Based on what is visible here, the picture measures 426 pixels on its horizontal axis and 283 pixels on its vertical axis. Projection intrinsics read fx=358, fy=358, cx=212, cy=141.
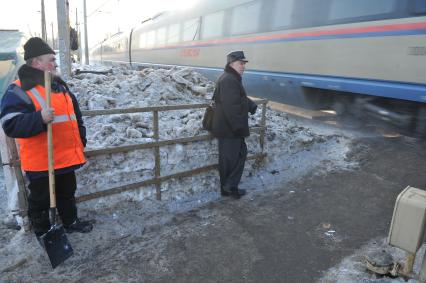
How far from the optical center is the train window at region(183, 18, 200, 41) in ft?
35.9

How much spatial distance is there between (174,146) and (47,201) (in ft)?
5.91

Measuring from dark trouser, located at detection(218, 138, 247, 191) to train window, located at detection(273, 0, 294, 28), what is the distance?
12.7 feet

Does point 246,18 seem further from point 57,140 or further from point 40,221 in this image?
point 40,221

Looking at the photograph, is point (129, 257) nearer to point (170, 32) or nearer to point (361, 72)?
point (361, 72)

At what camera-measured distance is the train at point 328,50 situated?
5.12 metres

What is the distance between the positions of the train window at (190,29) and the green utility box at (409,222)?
30.4 ft

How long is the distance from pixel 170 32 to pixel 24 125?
10.9 meters

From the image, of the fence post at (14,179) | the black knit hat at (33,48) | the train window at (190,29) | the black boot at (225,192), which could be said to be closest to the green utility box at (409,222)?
the black boot at (225,192)

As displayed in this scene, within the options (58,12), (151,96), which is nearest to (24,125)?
(151,96)

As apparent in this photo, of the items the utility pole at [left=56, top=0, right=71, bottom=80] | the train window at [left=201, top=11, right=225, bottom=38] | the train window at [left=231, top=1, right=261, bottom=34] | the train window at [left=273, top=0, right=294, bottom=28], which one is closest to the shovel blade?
the utility pole at [left=56, top=0, right=71, bottom=80]

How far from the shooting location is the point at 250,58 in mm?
8398

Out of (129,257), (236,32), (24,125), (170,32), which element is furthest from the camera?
(170,32)

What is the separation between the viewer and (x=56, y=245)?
3045mm

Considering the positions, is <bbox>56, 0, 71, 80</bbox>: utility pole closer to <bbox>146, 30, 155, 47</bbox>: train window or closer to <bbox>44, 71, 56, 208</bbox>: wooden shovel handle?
<bbox>44, 71, 56, 208</bbox>: wooden shovel handle
